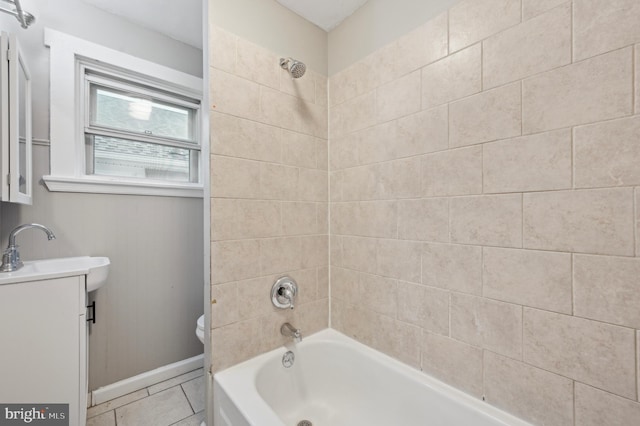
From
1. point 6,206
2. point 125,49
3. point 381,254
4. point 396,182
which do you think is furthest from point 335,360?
point 125,49

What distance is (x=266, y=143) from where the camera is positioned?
1.38 m

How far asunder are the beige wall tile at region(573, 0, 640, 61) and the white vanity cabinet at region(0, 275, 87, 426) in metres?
2.20

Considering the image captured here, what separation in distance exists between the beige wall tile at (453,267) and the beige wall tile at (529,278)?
0.03 metres

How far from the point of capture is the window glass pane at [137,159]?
1.73 meters

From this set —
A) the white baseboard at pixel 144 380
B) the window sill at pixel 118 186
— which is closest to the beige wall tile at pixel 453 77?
the window sill at pixel 118 186

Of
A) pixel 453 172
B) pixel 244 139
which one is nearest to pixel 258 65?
pixel 244 139

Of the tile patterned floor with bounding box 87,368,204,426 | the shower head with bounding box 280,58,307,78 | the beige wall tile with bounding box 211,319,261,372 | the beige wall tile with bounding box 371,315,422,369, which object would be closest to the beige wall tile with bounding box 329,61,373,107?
the shower head with bounding box 280,58,307,78

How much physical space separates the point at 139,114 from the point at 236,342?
1.72 metres

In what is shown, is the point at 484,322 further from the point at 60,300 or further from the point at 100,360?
the point at 100,360

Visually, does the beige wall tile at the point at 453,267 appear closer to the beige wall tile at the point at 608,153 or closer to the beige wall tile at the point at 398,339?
the beige wall tile at the point at 398,339

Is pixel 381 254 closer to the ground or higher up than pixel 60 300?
higher up

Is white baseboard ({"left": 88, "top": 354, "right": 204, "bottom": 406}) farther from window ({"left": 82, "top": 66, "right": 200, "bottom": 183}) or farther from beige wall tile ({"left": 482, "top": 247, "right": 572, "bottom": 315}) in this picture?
beige wall tile ({"left": 482, "top": 247, "right": 572, "bottom": 315})

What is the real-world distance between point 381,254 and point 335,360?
68cm

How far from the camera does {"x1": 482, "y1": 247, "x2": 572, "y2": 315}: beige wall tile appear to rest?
834mm
